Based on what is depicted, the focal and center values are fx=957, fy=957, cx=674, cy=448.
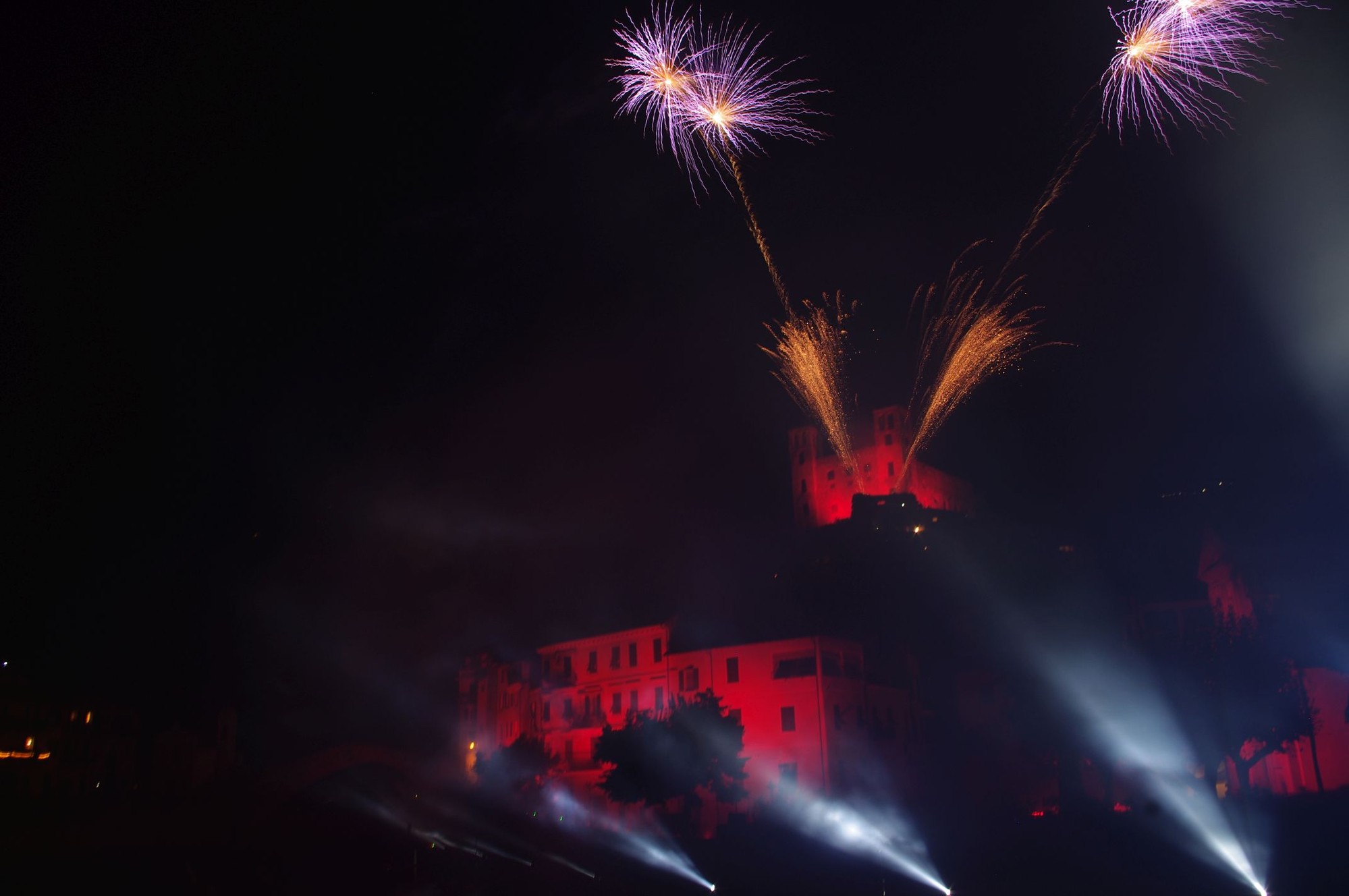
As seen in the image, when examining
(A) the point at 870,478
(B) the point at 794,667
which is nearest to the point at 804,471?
(A) the point at 870,478

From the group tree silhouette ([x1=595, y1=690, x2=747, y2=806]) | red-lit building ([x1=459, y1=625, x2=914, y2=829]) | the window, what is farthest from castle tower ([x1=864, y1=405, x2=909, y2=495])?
tree silhouette ([x1=595, y1=690, x2=747, y2=806])

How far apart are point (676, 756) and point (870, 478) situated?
173ft

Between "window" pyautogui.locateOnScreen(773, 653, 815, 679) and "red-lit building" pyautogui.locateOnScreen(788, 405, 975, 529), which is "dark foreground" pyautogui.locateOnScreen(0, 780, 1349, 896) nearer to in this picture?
"window" pyautogui.locateOnScreen(773, 653, 815, 679)

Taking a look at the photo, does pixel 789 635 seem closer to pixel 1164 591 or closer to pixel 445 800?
pixel 445 800

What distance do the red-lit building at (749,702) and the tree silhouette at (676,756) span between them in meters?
1.86

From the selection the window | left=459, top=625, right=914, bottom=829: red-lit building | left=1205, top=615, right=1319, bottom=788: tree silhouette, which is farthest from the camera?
the window

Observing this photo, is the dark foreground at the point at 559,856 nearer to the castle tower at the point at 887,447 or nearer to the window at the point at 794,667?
the window at the point at 794,667

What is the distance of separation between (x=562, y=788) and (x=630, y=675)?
626 cm

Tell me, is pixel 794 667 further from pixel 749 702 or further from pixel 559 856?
pixel 559 856

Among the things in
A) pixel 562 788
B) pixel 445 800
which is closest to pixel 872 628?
pixel 562 788

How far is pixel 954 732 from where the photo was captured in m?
47.5

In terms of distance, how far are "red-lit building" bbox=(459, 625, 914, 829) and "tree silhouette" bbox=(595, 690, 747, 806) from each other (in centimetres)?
186

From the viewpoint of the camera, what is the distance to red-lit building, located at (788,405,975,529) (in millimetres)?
84000

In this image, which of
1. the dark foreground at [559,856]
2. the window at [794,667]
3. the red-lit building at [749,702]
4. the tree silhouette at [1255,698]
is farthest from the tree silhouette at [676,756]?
the tree silhouette at [1255,698]
